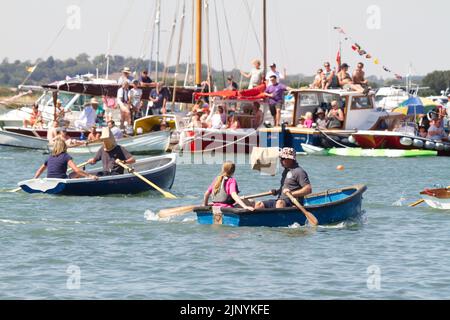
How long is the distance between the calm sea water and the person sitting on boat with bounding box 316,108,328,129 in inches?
549

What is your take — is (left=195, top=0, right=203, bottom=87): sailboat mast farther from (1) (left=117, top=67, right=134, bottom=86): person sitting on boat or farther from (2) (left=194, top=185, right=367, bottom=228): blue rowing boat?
(2) (left=194, top=185, right=367, bottom=228): blue rowing boat

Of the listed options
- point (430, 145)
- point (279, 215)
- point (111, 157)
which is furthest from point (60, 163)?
point (430, 145)

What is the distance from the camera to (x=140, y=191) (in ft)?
81.5

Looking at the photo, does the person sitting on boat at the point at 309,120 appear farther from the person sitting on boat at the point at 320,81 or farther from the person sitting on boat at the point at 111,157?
the person sitting on boat at the point at 111,157

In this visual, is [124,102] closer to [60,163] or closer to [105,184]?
[105,184]

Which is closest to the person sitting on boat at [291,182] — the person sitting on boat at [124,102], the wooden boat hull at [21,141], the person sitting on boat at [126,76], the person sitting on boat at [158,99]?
the person sitting on boat at [124,102]

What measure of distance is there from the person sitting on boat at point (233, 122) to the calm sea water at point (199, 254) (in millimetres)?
13763

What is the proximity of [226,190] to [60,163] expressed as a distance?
5480 millimetres

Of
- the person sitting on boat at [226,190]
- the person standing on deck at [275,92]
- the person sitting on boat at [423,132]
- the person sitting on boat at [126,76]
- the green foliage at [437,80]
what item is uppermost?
the person sitting on boat at [126,76]

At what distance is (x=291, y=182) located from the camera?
63.1ft

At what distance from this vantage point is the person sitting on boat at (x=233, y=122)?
3878 centimetres

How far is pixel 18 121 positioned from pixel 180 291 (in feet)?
114

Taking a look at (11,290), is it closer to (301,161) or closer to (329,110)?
(301,161)
